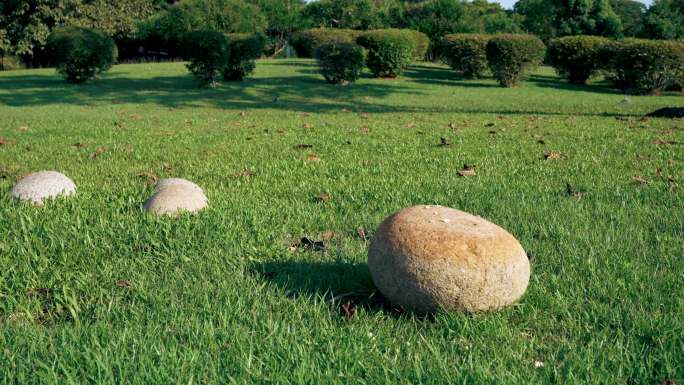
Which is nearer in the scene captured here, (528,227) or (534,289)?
(534,289)

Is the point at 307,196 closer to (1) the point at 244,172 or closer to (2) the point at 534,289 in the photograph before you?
(1) the point at 244,172

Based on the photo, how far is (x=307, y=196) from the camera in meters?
5.57

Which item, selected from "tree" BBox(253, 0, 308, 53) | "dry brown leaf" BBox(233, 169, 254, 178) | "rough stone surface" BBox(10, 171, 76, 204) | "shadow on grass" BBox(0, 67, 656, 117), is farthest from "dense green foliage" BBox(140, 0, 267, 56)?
"rough stone surface" BBox(10, 171, 76, 204)

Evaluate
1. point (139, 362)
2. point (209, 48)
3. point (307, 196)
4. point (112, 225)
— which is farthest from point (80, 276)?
point (209, 48)

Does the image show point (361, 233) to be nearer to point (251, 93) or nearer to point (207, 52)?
point (251, 93)

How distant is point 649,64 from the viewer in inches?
875

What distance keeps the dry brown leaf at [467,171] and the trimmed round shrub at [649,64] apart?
1856 cm

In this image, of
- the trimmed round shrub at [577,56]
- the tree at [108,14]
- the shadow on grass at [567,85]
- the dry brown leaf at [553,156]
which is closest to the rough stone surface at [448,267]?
the dry brown leaf at [553,156]

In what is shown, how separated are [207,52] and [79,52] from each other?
15.8ft

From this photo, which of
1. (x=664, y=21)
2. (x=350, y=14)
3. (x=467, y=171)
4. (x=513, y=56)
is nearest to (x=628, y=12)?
(x=664, y=21)

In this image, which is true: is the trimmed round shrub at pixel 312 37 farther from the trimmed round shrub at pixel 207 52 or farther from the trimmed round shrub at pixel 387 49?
the trimmed round shrub at pixel 207 52

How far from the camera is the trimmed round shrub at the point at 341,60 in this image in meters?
21.9

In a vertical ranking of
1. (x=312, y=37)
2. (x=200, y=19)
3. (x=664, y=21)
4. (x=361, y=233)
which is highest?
(x=664, y=21)

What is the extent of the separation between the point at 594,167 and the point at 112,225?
5.27 meters
